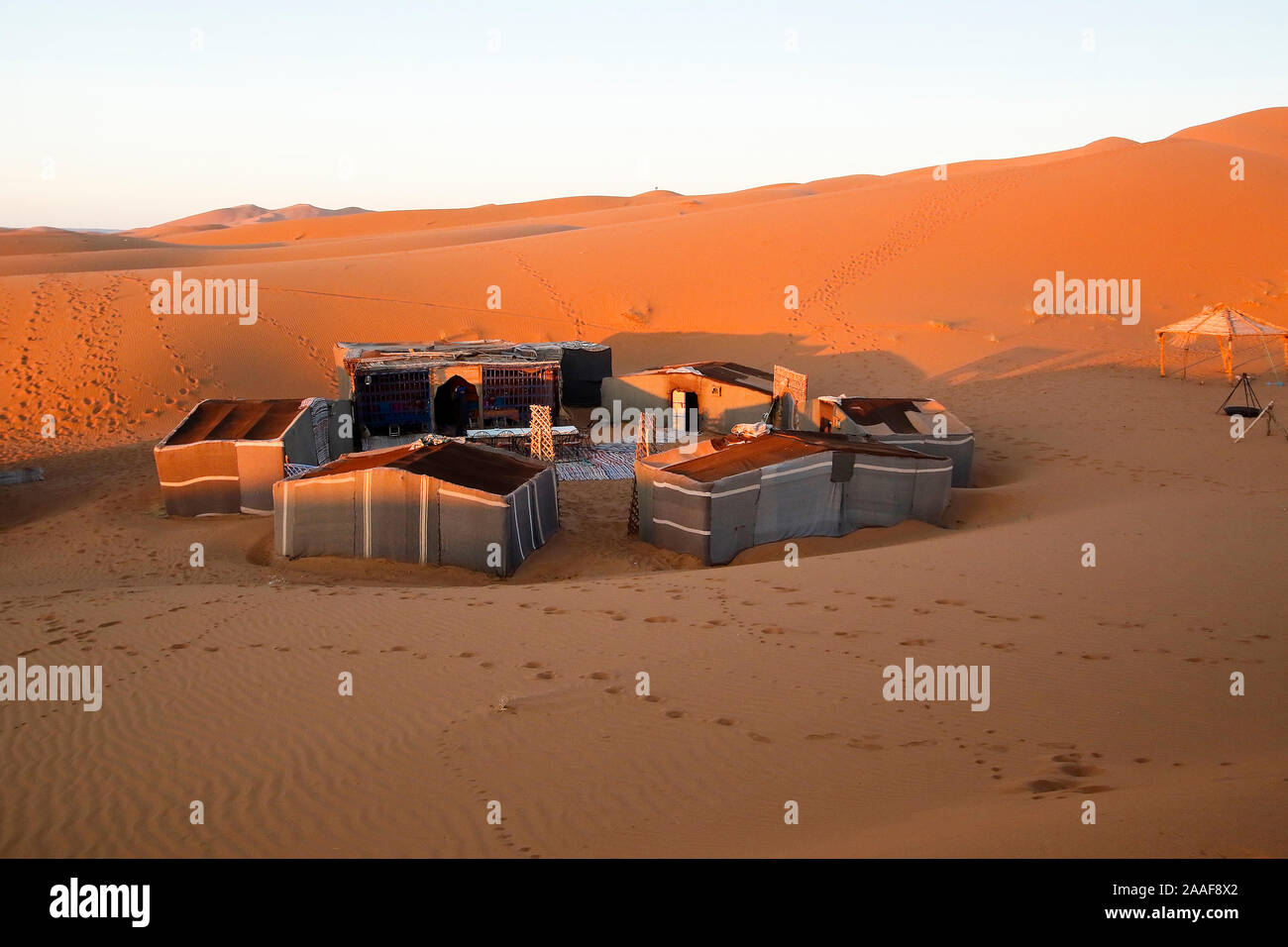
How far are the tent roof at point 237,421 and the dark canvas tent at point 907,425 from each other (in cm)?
1134

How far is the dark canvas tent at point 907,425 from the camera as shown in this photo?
1842 cm

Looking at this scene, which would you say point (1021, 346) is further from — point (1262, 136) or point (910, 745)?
point (1262, 136)

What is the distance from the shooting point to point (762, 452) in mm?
15289

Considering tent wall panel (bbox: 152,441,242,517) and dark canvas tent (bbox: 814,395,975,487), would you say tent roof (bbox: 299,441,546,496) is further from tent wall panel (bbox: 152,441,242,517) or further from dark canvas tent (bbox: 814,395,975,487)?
dark canvas tent (bbox: 814,395,975,487)

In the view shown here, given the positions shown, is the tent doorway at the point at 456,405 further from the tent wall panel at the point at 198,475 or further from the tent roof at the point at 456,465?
the tent roof at the point at 456,465

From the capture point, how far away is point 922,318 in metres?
34.5

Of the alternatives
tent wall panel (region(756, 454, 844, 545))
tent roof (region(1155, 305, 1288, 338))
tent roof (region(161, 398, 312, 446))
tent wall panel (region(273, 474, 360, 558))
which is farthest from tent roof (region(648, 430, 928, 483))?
tent roof (region(1155, 305, 1288, 338))

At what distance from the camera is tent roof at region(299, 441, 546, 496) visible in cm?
1429

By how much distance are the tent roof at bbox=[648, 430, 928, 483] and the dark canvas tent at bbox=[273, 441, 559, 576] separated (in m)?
2.71

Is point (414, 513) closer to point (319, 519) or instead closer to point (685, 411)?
point (319, 519)

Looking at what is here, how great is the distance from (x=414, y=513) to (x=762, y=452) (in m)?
Answer: 5.67

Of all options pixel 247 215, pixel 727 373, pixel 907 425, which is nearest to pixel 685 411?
pixel 727 373

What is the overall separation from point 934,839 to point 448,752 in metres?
3.66
